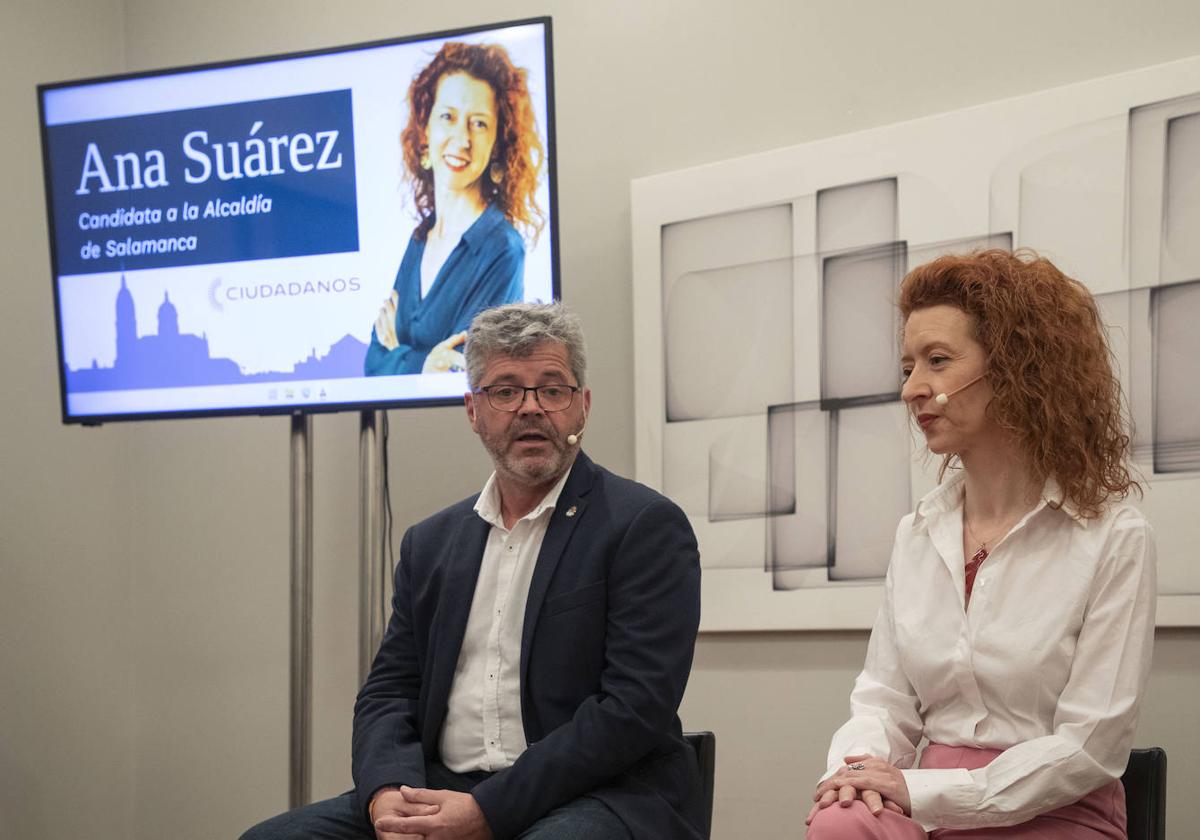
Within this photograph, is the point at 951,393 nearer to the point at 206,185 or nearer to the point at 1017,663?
the point at 1017,663

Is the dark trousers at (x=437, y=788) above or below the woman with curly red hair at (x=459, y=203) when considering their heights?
below

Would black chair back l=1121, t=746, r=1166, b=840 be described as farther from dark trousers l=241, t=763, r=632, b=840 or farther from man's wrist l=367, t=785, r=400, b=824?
man's wrist l=367, t=785, r=400, b=824

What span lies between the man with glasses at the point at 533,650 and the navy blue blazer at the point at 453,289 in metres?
0.60

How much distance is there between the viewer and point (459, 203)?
323 centimetres

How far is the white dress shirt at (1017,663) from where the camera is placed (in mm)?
1903

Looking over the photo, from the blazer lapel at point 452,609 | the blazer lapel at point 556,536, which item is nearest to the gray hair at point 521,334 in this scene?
the blazer lapel at point 556,536

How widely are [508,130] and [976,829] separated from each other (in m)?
2.02

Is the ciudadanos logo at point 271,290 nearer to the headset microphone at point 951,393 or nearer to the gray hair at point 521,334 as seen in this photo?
the gray hair at point 521,334

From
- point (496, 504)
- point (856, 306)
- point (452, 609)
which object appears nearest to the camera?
point (452, 609)

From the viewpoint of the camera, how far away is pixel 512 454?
8.29 feet

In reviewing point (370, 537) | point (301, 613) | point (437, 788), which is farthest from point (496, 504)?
point (301, 613)

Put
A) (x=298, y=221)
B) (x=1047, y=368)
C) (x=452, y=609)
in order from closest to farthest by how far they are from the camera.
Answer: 1. (x=1047, y=368)
2. (x=452, y=609)
3. (x=298, y=221)

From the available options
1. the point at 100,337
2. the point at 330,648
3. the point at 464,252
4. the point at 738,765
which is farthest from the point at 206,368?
the point at 738,765

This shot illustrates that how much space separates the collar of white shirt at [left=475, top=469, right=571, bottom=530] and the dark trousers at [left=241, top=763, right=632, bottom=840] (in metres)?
0.51
